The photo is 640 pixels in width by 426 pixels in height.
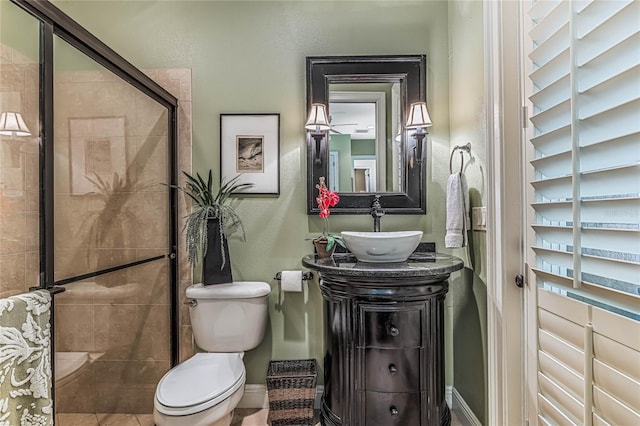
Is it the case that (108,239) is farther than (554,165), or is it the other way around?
(108,239)

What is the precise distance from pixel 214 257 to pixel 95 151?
82 cm

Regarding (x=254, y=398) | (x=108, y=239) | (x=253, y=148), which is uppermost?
(x=253, y=148)

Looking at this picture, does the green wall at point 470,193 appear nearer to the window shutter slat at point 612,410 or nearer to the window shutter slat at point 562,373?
the window shutter slat at point 562,373

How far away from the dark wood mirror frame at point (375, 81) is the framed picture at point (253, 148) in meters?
0.23

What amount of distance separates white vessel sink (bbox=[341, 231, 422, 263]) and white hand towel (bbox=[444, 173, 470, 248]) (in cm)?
24

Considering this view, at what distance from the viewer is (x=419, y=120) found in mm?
2061

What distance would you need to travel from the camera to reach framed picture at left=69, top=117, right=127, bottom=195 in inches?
56.3

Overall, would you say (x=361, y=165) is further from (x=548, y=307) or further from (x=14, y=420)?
(x=14, y=420)

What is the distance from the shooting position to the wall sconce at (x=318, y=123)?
209 cm

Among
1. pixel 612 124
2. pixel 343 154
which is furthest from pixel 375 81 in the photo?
Answer: pixel 612 124

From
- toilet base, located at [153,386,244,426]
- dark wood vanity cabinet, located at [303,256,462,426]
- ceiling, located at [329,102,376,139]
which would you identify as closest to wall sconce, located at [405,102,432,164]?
ceiling, located at [329,102,376,139]

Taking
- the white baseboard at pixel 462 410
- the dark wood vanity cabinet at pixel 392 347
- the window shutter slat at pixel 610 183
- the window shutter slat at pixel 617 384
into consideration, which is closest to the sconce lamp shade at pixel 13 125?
the dark wood vanity cabinet at pixel 392 347

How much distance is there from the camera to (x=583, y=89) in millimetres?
1008

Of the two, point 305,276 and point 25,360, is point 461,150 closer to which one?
point 305,276
